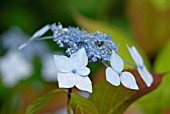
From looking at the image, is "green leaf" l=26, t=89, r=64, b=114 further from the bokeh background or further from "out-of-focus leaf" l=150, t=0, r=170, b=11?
"out-of-focus leaf" l=150, t=0, r=170, b=11

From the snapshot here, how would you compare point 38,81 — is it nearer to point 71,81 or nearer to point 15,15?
point 15,15

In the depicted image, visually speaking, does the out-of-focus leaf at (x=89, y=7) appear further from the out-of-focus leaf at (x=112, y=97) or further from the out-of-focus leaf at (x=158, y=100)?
the out-of-focus leaf at (x=112, y=97)

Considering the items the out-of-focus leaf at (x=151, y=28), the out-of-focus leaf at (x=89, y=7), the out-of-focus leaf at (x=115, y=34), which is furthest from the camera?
→ the out-of-focus leaf at (x=89, y=7)

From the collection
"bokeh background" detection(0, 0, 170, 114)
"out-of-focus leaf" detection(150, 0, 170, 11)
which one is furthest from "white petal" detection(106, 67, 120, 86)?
"out-of-focus leaf" detection(150, 0, 170, 11)

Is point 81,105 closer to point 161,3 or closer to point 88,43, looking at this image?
point 88,43

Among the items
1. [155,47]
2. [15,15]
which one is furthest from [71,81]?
[15,15]

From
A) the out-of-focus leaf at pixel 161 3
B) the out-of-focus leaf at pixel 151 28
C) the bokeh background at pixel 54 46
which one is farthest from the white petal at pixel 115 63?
the out-of-focus leaf at pixel 161 3

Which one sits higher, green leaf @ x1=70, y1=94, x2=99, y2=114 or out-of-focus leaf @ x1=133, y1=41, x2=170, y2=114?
out-of-focus leaf @ x1=133, y1=41, x2=170, y2=114

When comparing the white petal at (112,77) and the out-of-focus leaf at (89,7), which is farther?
the out-of-focus leaf at (89,7)
